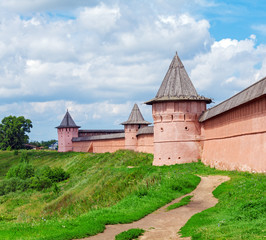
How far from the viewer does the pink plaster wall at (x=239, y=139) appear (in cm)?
1384

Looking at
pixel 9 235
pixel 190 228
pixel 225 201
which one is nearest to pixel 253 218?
pixel 190 228

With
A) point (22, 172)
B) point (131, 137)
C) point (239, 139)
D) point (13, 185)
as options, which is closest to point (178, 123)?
point (239, 139)

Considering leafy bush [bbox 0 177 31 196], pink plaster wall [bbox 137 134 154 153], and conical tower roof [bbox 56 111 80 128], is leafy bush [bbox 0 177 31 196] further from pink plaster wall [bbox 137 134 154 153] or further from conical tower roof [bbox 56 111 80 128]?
conical tower roof [bbox 56 111 80 128]

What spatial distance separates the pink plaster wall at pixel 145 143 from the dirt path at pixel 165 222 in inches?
868

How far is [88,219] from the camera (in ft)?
31.3

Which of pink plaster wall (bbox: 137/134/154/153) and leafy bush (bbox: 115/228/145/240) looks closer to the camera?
leafy bush (bbox: 115/228/145/240)

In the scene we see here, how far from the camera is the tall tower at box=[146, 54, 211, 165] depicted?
2358 cm

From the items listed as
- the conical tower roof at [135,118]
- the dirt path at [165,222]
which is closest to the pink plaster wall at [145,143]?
the conical tower roof at [135,118]

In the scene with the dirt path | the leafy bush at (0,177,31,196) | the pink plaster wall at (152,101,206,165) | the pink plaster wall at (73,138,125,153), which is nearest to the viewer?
the dirt path

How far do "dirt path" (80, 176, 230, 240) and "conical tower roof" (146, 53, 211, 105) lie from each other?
37.5ft

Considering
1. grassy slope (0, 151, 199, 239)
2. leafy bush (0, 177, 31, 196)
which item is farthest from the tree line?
grassy slope (0, 151, 199, 239)

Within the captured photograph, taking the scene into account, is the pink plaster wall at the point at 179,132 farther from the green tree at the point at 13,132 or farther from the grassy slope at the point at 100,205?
the green tree at the point at 13,132

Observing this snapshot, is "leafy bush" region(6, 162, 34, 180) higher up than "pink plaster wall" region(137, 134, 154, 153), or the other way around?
"pink plaster wall" region(137, 134, 154, 153)

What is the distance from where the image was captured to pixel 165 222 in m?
9.20
